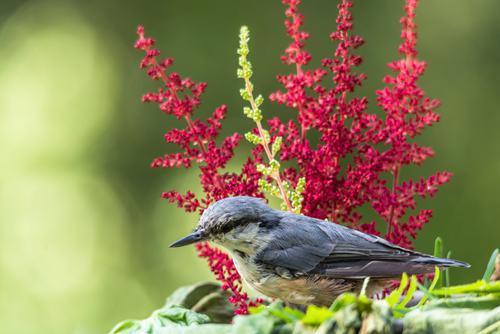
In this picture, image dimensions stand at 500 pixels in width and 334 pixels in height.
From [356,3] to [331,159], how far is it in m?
2.04

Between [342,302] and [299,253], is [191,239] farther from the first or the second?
[342,302]

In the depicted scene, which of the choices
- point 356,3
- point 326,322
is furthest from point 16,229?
point 326,322

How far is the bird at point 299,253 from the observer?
1071 millimetres

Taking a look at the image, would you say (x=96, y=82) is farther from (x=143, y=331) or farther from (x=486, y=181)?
(x=143, y=331)

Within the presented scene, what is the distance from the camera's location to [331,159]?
1.13 metres

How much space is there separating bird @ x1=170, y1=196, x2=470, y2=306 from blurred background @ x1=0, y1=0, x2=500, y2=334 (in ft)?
5.21

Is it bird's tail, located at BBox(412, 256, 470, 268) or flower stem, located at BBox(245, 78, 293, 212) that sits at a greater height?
flower stem, located at BBox(245, 78, 293, 212)

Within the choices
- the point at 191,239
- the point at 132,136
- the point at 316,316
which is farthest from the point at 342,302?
the point at 132,136

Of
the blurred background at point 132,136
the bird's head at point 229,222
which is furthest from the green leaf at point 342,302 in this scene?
the blurred background at point 132,136

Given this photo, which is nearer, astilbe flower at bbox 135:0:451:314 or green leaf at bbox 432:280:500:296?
green leaf at bbox 432:280:500:296

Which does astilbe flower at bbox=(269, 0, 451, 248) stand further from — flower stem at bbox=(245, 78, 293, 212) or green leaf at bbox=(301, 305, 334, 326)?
green leaf at bbox=(301, 305, 334, 326)

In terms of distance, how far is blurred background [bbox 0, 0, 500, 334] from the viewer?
2904 mm

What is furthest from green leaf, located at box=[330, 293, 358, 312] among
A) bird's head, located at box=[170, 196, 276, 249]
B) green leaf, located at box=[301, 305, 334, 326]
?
bird's head, located at box=[170, 196, 276, 249]

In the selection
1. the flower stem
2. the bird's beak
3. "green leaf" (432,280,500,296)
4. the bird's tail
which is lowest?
the bird's tail
